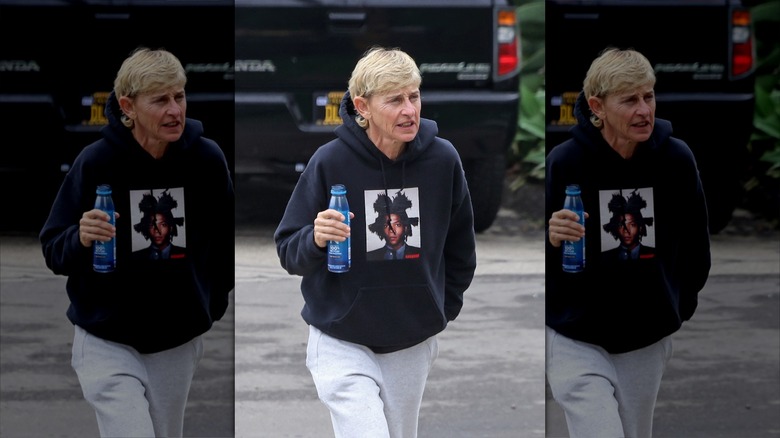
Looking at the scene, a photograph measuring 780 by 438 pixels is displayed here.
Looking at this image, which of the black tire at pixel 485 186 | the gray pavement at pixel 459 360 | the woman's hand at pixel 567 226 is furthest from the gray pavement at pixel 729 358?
the black tire at pixel 485 186

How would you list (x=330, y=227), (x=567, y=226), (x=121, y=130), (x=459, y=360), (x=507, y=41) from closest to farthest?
(x=330, y=227) < (x=121, y=130) < (x=567, y=226) < (x=507, y=41) < (x=459, y=360)

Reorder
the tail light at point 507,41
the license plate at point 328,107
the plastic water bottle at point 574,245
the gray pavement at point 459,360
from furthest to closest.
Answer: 1. the gray pavement at point 459,360
2. the tail light at point 507,41
3. the license plate at point 328,107
4. the plastic water bottle at point 574,245

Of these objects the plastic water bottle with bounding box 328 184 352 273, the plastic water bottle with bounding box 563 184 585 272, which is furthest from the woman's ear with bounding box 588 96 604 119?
the plastic water bottle with bounding box 328 184 352 273

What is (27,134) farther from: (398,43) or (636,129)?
(636,129)

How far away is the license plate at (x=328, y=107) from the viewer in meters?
3.62

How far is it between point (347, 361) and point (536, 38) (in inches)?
55.4

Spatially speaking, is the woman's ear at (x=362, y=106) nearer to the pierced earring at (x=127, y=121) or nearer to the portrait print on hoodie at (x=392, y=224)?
the portrait print on hoodie at (x=392, y=224)

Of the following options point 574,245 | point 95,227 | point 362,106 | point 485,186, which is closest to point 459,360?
point 485,186

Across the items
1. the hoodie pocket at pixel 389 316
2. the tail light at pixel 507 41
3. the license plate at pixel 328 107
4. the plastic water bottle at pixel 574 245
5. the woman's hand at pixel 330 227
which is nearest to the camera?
the woman's hand at pixel 330 227

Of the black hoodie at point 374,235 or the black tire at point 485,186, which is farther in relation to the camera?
the black tire at point 485,186

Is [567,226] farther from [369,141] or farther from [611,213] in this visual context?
[369,141]

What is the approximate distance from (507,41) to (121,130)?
113 cm

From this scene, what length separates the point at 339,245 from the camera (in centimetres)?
321

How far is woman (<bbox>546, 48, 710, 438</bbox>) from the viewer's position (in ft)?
11.4
